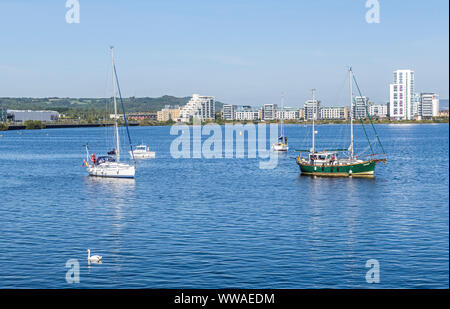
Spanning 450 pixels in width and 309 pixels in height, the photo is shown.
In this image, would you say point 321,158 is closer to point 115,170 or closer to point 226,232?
point 115,170

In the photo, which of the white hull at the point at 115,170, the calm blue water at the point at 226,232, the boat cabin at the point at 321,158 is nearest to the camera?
the calm blue water at the point at 226,232

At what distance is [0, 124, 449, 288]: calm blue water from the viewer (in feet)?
92.4

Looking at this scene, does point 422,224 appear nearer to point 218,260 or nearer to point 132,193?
point 218,260

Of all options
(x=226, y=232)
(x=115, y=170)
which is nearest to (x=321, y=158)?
(x=115, y=170)

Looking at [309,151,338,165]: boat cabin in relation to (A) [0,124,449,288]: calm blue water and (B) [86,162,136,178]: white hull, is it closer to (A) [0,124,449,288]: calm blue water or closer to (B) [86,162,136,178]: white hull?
(A) [0,124,449,288]: calm blue water

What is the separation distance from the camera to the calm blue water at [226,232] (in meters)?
28.2

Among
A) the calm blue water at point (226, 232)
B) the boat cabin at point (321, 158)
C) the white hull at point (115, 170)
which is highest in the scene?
the boat cabin at point (321, 158)

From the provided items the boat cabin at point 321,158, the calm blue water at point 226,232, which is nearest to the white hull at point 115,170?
the calm blue water at point 226,232

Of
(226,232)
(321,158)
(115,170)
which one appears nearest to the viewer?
(226,232)

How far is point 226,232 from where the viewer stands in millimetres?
39000

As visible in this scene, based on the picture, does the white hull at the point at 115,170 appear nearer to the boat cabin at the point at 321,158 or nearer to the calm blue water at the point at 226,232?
the calm blue water at the point at 226,232

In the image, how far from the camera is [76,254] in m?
32.8
